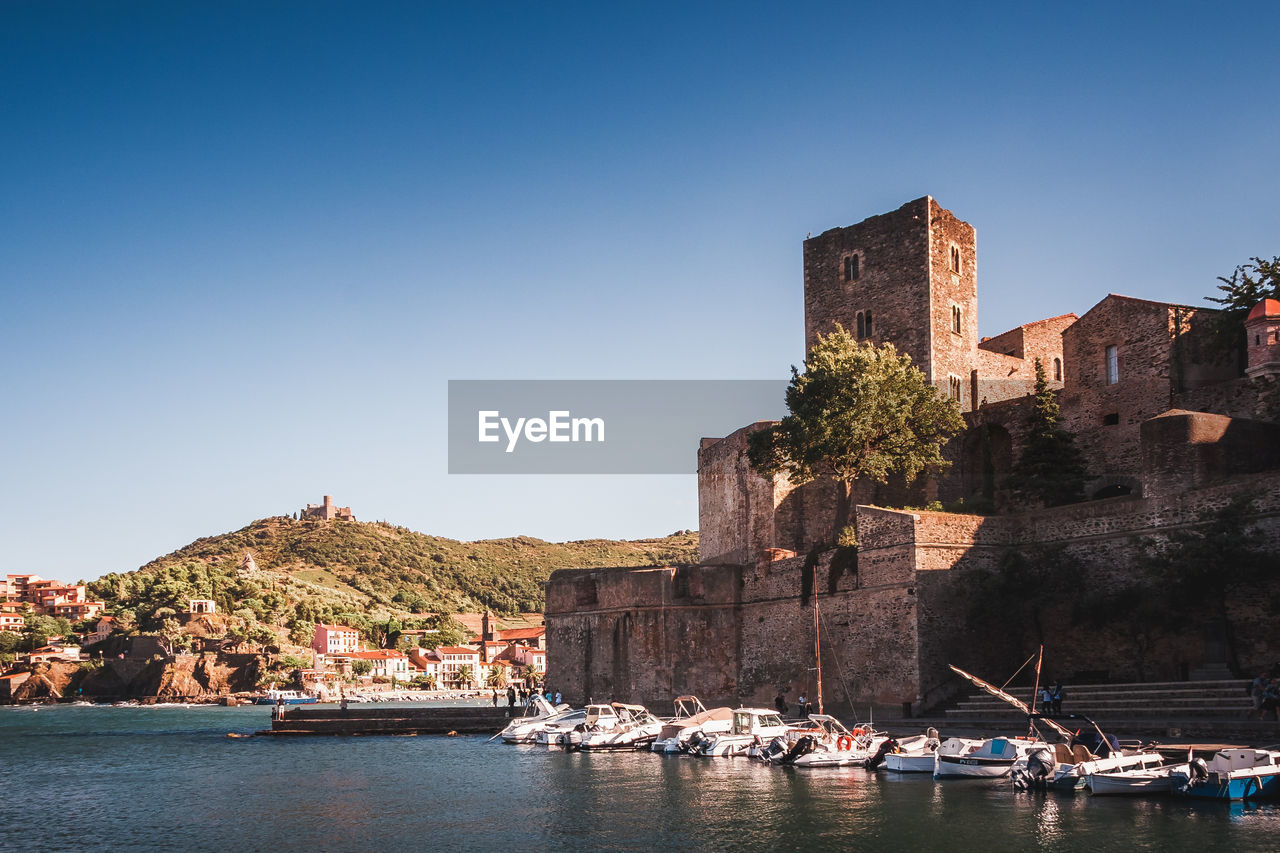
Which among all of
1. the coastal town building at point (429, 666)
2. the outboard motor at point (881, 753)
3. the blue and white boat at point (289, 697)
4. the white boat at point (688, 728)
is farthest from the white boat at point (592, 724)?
the coastal town building at point (429, 666)

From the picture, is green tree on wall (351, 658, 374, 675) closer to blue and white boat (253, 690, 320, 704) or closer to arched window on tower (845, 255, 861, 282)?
blue and white boat (253, 690, 320, 704)

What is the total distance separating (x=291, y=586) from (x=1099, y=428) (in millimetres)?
114999

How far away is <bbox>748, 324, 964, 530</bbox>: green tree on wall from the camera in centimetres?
3456

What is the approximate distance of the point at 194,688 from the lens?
109500 millimetres

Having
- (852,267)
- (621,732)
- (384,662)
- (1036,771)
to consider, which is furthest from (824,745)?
(384,662)

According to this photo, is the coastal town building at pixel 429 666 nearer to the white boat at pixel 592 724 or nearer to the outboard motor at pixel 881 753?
the white boat at pixel 592 724

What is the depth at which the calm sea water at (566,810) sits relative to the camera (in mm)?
18016

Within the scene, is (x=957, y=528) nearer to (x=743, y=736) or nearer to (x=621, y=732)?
(x=743, y=736)

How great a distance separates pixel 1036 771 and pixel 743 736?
9468mm

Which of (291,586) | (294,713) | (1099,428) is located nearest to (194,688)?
(291,586)

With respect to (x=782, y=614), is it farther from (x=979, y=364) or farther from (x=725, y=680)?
(x=979, y=364)

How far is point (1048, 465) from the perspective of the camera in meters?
34.3

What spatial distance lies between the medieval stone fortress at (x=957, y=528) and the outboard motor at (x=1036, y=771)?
5718 mm

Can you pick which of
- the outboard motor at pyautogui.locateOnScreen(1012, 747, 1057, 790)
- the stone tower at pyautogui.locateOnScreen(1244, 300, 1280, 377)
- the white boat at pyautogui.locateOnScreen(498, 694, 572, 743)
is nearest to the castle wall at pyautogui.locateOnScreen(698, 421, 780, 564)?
the white boat at pyautogui.locateOnScreen(498, 694, 572, 743)
